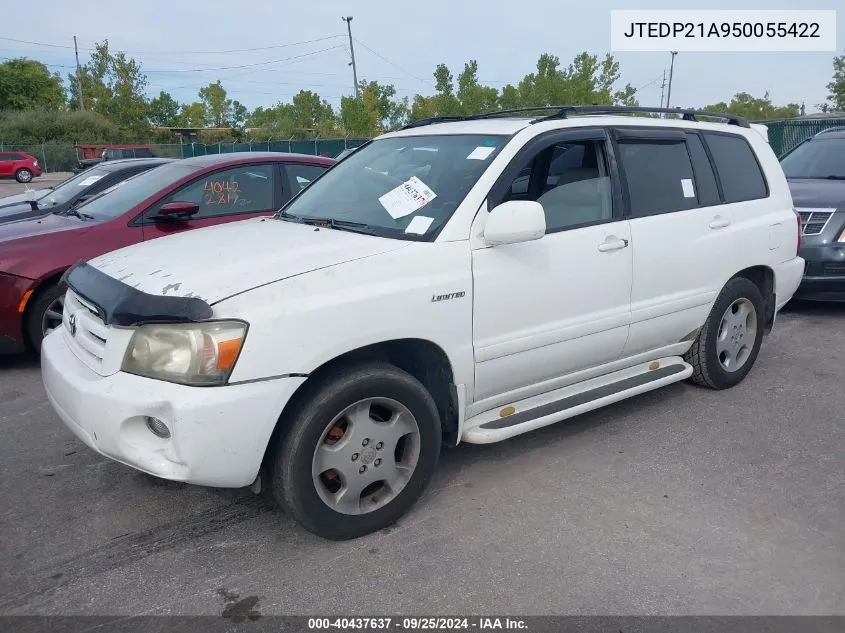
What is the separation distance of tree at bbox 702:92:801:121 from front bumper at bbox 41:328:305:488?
7001cm

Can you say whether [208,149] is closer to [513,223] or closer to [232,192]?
[232,192]

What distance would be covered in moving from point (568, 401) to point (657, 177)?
1.51 m

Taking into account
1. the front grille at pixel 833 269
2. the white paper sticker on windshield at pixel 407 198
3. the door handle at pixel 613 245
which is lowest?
the front grille at pixel 833 269

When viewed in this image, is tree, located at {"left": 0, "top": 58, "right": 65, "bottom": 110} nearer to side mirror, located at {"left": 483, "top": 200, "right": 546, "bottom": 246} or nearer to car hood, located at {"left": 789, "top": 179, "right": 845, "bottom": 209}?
car hood, located at {"left": 789, "top": 179, "right": 845, "bottom": 209}

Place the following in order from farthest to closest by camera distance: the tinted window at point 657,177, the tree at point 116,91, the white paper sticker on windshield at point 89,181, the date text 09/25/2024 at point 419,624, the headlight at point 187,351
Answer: the tree at point 116,91 < the white paper sticker on windshield at point 89,181 < the tinted window at point 657,177 < the headlight at point 187,351 < the date text 09/25/2024 at point 419,624

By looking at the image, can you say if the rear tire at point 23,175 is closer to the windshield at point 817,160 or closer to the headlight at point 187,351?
the windshield at point 817,160

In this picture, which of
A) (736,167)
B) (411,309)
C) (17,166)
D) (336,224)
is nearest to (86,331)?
(336,224)

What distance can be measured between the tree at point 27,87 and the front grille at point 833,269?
222 feet

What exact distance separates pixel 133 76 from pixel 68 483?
71246 mm

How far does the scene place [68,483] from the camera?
12.1 ft

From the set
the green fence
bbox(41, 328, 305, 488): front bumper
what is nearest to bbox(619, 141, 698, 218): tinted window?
bbox(41, 328, 305, 488): front bumper

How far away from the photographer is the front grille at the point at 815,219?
23.0 ft

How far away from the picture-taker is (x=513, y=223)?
328 cm

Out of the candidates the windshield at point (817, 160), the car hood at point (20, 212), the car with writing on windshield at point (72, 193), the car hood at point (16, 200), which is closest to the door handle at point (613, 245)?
the car with writing on windshield at point (72, 193)
